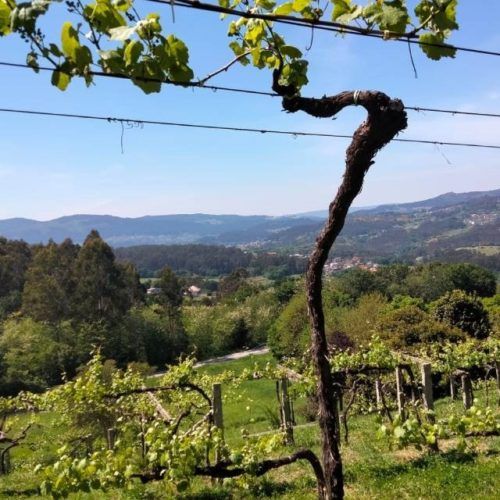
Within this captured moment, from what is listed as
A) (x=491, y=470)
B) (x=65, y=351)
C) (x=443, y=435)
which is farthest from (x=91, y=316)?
(x=443, y=435)

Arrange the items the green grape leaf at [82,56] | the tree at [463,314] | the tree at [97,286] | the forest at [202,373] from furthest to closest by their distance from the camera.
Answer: the tree at [97,286], the tree at [463,314], the forest at [202,373], the green grape leaf at [82,56]

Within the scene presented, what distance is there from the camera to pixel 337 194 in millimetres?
3811

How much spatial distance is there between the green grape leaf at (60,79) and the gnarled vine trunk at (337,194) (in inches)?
70.4

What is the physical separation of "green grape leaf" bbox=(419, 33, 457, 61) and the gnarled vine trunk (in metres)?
0.93

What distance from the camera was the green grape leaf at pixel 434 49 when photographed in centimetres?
246

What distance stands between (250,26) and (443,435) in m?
2.94

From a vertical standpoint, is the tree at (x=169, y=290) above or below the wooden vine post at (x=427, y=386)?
below

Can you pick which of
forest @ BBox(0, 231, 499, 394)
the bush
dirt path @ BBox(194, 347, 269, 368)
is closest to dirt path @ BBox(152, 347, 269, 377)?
dirt path @ BBox(194, 347, 269, 368)

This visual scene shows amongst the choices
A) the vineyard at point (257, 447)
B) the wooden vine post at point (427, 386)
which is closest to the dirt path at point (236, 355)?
the vineyard at point (257, 447)

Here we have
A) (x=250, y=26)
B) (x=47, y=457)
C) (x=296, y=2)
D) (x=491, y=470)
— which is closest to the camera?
(x=296, y=2)

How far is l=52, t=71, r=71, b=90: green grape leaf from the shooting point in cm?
179

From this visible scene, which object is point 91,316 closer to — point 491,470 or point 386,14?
point 491,470

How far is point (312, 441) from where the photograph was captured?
11531 mm

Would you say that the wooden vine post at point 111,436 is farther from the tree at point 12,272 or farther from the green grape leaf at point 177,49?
the tree at point 12,272
